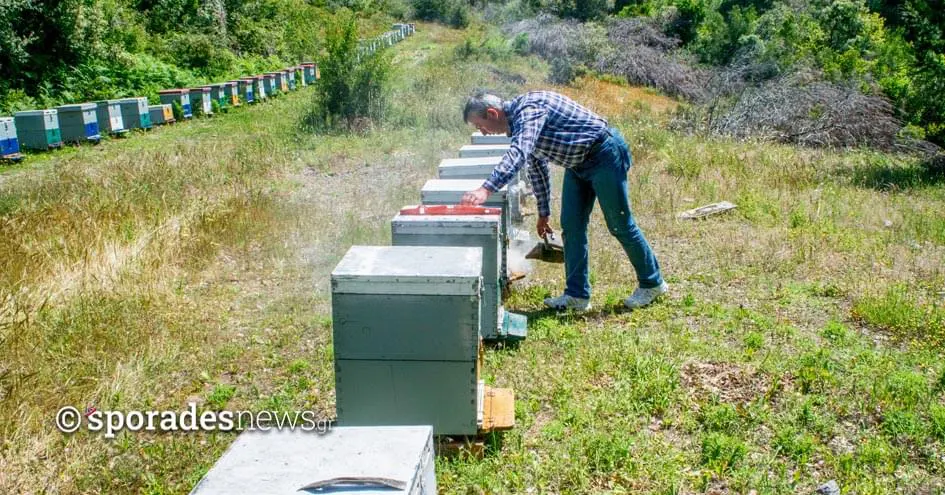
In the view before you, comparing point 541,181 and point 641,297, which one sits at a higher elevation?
point 541,181

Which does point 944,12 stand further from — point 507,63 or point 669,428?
point 507,63

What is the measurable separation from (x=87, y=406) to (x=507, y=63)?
1981cm

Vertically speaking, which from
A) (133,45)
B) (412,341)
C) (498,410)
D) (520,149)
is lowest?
(498,410)

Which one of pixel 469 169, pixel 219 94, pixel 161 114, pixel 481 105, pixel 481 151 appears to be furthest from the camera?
pixel 219 94

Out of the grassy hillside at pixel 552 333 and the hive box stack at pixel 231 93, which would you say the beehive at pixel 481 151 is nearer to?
the grassy hillside at pixel 552 333

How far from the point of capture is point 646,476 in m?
3.40

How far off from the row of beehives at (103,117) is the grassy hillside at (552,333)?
2.66m

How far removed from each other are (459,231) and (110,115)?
37.3ft

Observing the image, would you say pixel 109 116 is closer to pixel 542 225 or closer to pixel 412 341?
pixel 542 225

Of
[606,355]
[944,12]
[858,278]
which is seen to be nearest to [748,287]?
[858,278]

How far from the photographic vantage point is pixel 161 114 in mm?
15273

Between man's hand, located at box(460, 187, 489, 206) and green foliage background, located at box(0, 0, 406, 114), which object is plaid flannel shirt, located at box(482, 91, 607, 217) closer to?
man's hand, located at box(460, 187, 489, 206)

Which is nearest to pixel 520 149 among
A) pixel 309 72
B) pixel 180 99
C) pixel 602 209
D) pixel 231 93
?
pixel 602 209

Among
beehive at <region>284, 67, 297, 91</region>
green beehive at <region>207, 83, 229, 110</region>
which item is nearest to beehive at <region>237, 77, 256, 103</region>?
green beehive at <region>207, 83, 229, 110</region>
